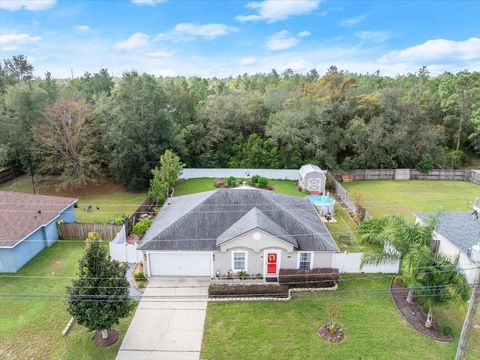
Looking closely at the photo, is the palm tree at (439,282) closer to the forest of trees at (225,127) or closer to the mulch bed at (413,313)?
the mulch bed at (413,313)

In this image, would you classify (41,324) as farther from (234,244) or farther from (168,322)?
(234,244)

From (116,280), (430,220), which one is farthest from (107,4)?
(430,220)

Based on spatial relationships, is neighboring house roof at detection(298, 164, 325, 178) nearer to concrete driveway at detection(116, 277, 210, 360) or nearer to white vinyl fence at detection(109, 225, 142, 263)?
concrete driveway at detection(116, 277, 210, 360)

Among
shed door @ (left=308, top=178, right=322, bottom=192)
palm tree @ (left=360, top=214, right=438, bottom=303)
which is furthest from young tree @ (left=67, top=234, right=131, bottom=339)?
shed door @ (left=308, top=178, right=322, bottom=192)

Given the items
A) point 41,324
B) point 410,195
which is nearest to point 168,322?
point 41,324

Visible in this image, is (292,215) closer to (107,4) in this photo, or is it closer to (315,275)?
(315,275)

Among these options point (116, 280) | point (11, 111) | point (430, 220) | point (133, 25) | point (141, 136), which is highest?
point (133, 25)
